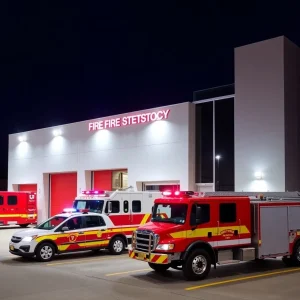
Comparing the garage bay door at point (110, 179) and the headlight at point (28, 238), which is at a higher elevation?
the garage bay door at point (110, 179)

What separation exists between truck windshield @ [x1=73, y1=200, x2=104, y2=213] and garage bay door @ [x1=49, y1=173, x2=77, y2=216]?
46.2 feet

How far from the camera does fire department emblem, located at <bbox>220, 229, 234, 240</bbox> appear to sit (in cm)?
1304

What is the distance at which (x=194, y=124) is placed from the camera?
2638 cm

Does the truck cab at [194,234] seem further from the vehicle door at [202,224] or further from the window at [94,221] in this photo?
the window at [94,221]

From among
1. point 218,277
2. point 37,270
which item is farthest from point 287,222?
point 37,270

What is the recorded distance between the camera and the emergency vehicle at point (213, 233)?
39.9 feet

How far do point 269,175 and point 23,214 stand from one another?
18.3 metres

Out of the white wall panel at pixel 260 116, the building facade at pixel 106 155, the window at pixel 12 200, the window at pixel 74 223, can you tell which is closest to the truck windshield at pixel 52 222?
the window at pixel 74 223

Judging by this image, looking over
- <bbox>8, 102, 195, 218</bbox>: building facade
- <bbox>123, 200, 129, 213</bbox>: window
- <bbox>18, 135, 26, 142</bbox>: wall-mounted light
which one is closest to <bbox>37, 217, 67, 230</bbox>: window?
<bbox>123, 200, 129, 213</bbox>: window

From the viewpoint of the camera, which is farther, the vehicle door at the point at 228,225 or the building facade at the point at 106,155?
the building facade at the point at 106,155

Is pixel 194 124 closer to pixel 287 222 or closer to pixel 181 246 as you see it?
pixel 287 222

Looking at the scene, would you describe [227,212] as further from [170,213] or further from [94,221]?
[94,221]

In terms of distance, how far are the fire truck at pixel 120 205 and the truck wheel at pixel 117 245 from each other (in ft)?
1.81

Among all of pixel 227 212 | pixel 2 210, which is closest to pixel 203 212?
pixel 227 212
